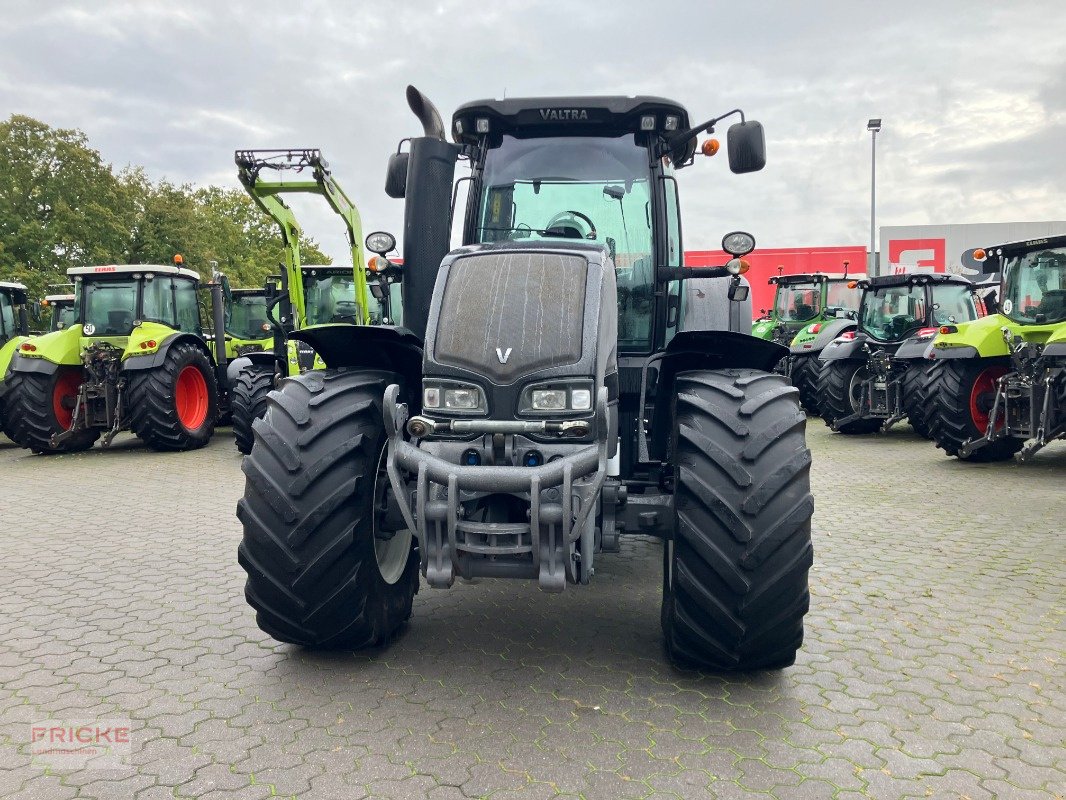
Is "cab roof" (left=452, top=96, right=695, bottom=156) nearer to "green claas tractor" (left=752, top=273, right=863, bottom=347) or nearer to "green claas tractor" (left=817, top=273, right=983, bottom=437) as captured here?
"green claas tractor" (left=817, top=273, right=983, bottom=437)

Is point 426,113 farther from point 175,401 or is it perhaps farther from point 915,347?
point 915,347

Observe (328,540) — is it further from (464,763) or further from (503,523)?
(464,763)

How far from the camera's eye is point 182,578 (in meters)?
5.36

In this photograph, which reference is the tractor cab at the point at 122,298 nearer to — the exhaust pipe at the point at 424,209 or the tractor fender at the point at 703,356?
the exhaust pipe at the point at 424,209

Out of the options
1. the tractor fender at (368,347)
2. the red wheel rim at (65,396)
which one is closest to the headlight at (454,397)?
the tractor fender at (368,347)

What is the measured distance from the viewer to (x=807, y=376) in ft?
48.5

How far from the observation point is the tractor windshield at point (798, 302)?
56.7 feet

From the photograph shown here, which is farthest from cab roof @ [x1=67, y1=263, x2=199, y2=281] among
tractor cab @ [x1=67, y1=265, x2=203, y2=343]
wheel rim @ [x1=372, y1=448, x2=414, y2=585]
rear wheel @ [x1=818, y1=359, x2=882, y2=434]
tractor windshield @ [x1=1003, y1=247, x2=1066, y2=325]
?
tractor windshield @ [x1=1003, y1=247, x2=1066, y2=325]

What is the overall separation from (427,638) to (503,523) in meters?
1.15

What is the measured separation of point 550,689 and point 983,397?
8249 millimetres

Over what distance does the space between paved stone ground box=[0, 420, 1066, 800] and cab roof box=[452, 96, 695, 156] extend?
2547 millimetres

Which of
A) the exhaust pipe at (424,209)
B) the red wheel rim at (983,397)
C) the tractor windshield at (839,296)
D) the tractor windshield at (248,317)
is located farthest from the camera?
the tractor windshield at (839,296)

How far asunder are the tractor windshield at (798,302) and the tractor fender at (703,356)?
13765 mm

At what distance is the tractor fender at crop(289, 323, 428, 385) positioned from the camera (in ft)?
12.8
